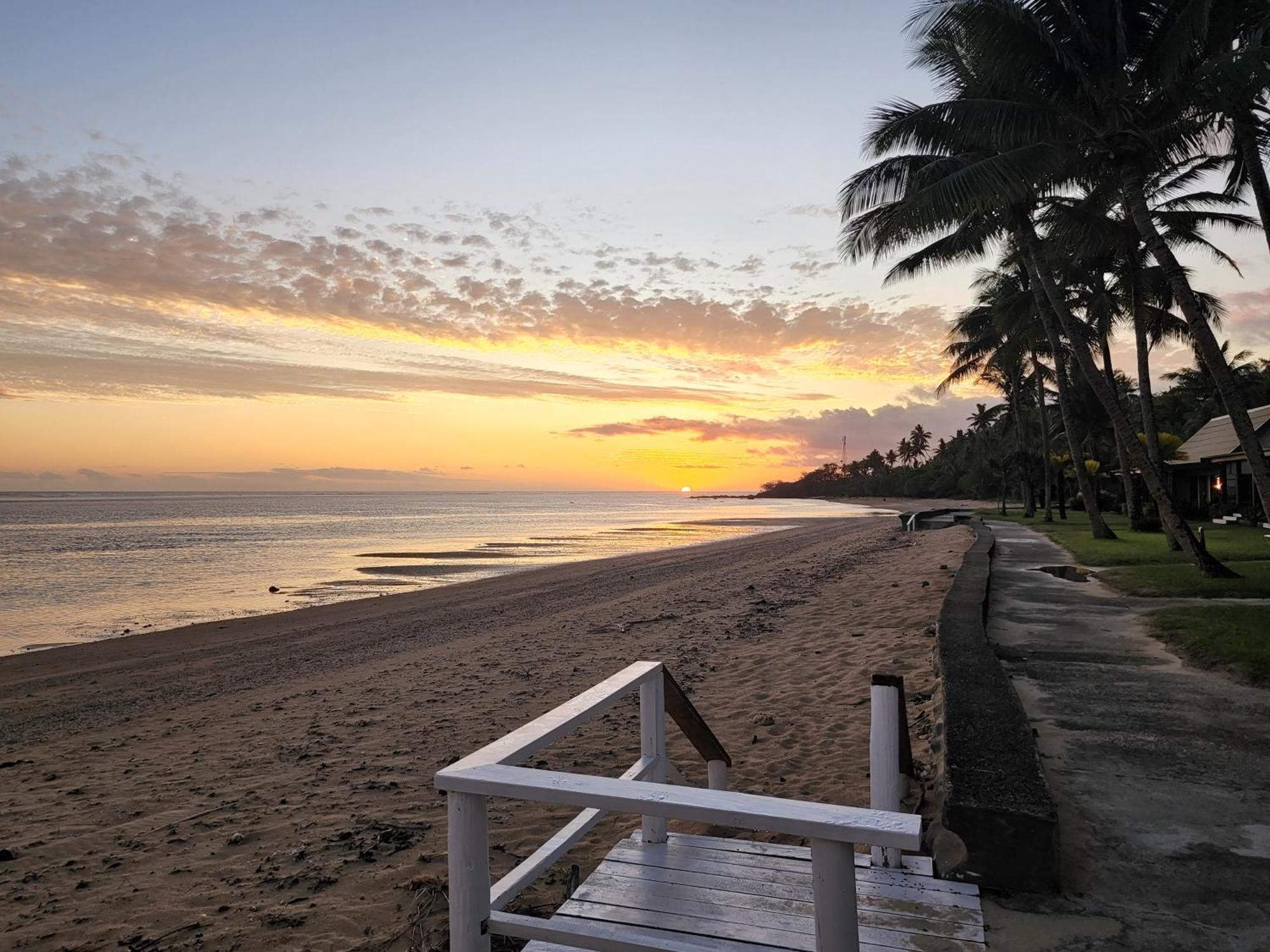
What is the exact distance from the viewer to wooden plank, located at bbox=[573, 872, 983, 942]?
111 inches

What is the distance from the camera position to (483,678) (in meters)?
8.92

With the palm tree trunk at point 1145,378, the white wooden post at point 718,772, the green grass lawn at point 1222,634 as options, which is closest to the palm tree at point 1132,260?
the palm tree trunk at point 1145,378

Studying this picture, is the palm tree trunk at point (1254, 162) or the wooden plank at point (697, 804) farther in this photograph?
the palm tree trunk at point (1254, 162)

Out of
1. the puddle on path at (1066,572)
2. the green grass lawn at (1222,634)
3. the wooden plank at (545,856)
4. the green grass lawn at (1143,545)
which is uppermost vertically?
the wooden plank at (545,856)

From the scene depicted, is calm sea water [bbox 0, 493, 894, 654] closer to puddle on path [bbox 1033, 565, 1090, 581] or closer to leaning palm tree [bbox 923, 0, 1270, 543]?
puddle on path [bbox 1033, 565, 1090, 581]

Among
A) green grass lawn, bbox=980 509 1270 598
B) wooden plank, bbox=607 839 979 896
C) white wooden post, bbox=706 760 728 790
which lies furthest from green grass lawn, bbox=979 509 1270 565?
wooden plank, bbox=607 839 979 896

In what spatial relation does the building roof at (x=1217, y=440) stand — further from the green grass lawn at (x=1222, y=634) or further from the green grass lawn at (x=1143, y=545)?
the green grass lawn at (x=1222, y=634)

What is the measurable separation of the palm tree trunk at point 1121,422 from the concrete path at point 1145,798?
5.64 meters

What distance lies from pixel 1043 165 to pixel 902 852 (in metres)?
12.8

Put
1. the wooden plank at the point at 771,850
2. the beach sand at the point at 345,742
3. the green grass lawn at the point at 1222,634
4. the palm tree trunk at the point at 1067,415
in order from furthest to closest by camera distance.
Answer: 1. the palm tree trunk at the point at 1067,415
2. the green grass lawn at the point at 1222,634
3. the beach sand at the point at 345,742
4. the wooden plank at the point at 771,850

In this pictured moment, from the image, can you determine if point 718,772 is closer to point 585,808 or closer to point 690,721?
point 690,721

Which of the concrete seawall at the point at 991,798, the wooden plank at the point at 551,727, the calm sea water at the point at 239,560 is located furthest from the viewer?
the calm sea water at the point at 239,560

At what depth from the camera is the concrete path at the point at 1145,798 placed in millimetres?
2842

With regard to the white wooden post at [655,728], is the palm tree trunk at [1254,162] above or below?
above
